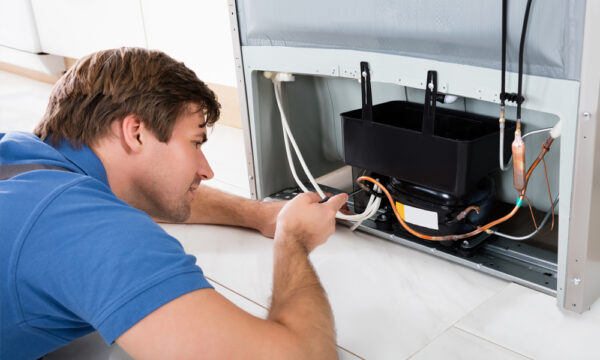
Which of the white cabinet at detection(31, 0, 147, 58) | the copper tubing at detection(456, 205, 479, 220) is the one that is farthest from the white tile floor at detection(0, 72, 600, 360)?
the white cabinet at detection(31, 0, 147, 58)

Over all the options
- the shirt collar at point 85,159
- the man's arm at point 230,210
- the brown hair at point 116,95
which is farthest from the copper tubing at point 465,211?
the shirt collar at point 85,159

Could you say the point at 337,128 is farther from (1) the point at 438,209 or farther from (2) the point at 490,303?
(2) the point at 490,303

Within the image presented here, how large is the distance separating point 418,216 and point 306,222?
285mm

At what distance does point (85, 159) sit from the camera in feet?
3.06

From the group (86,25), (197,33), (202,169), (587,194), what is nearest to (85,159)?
(202,169)

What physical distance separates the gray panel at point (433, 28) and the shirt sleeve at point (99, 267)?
22.2 inches

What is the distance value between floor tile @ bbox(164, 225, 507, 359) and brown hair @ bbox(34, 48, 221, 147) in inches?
15.2

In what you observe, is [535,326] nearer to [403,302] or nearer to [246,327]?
[403,302]

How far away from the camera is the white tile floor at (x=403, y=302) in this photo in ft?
3.27

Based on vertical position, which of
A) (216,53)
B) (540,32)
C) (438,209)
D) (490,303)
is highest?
(540,32)

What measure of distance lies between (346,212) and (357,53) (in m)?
0.40

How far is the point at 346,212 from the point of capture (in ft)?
4.79

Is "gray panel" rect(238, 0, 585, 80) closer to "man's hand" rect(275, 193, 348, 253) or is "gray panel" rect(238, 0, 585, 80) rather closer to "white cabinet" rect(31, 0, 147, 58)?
"man's hand" rect(275, 193, 348, 253)

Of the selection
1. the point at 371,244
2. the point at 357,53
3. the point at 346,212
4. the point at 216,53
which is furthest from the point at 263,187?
the point at 216,53
